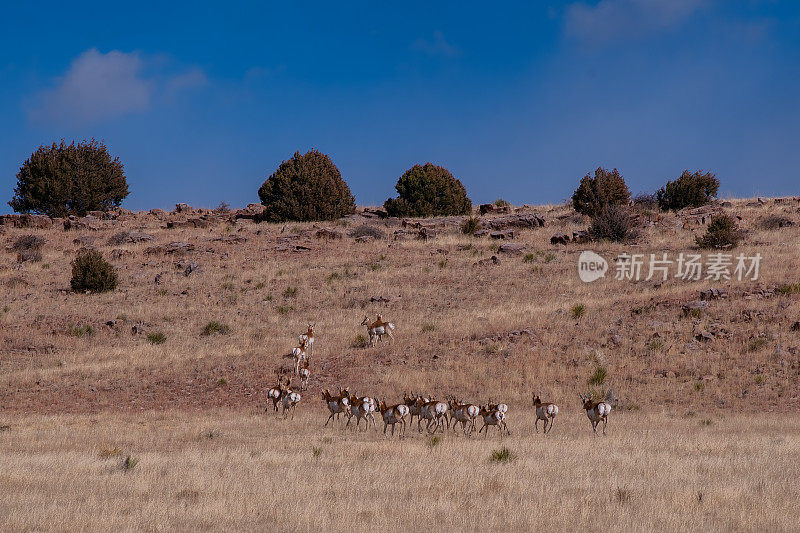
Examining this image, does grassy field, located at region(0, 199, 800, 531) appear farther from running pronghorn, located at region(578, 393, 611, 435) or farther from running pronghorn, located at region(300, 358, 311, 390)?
running pronghorn, located at region(300, 358, 311, 390)

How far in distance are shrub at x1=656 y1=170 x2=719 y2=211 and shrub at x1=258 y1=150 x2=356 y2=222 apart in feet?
96.3

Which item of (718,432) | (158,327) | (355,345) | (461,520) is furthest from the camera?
(158,327)

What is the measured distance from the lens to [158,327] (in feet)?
110

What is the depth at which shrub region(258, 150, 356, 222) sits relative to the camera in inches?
2459

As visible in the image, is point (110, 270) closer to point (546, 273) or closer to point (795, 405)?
point (546, 273)

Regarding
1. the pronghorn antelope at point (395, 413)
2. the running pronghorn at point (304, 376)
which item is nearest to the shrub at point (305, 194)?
the running pronghorn at point (304, 376)

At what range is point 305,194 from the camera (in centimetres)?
6281

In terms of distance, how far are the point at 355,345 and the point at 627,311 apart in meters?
12.0

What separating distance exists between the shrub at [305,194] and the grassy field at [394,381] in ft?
24.4

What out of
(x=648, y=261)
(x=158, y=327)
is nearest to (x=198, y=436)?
(x=158, y=327)

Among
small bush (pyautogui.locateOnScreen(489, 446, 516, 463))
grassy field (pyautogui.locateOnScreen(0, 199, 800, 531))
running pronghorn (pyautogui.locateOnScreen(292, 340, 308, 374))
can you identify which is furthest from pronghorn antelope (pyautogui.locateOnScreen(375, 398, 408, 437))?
running pronghorn (pyautogui.locateOnScreen(292, 340, 308, 374))

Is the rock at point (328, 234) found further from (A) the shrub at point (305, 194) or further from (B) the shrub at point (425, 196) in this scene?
(B) the shrub at point (425, 196)

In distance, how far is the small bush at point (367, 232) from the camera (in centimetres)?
5303

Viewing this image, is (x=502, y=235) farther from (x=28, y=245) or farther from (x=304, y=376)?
(x=28, y=245)
